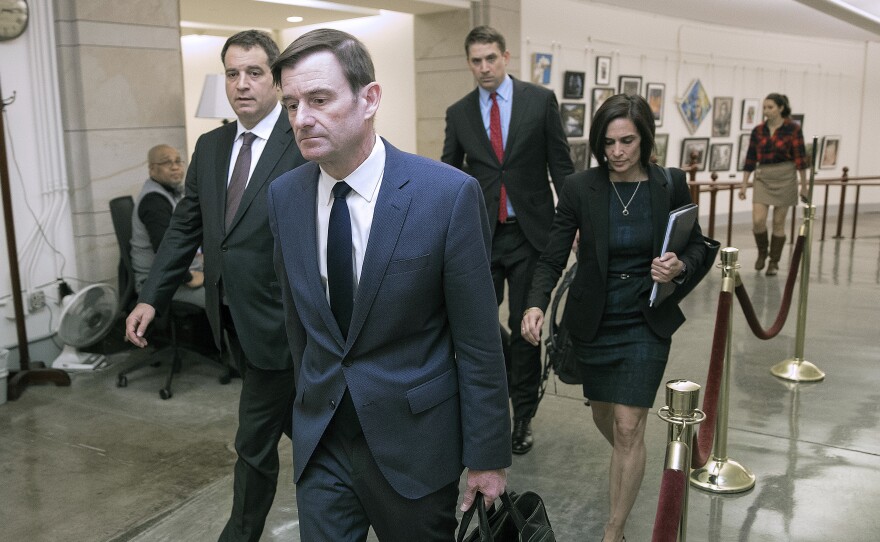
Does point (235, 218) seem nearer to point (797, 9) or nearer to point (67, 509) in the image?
point (67, 509)

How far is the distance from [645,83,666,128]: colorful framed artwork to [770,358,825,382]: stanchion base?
8.45 m

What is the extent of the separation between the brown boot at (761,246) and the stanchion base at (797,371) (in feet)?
13.6

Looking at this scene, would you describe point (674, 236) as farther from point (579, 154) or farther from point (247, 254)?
point (579, 154)

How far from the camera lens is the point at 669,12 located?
13711 mm

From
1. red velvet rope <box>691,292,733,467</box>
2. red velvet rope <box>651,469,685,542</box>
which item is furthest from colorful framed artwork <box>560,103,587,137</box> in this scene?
red velvet rope <box>651,469,685,542</box>

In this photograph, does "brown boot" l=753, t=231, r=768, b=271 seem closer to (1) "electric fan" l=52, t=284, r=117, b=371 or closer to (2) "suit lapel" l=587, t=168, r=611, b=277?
(2) "suit lapel" l=587, t=168, r=611, b=277

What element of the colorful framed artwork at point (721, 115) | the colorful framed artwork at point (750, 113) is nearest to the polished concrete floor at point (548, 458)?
the colorful framed artwork at point (721, 115)

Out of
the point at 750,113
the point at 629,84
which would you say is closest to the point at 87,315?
the point at 629,84

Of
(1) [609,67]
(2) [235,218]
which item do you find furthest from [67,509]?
(1) [609,67]

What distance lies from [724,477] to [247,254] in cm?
265

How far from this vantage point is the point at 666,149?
14.4 meters

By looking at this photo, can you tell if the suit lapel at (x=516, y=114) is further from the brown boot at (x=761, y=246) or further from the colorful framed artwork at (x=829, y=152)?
the colorful framed artwork at (x=829, y=152)

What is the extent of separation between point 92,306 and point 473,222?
4565 millimetres

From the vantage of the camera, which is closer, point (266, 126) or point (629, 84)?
point (266, 126)
